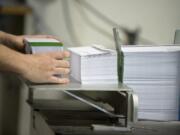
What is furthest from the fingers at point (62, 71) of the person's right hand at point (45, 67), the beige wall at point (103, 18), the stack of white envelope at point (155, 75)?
the beige wall at point (103, 18)

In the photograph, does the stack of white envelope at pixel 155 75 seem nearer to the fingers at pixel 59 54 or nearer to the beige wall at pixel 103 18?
the fingers at pixel 59 54

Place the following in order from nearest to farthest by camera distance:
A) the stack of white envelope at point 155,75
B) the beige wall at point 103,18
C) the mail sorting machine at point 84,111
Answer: the mail sorting machine at point 84,111 → the stack of white envelope at point 155,75 → the beige wall at point 103,18

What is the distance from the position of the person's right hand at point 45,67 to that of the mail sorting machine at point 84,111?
0.02 meters

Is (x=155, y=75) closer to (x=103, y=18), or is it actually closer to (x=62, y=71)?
(x=62, y=71)

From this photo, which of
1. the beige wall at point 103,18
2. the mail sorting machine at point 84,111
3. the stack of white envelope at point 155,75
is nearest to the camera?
the mail sorting machine at point 84,111

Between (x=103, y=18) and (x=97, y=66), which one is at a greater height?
(x=103, y=18)

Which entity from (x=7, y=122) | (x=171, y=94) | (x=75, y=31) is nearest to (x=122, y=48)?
(x=171, y=94)

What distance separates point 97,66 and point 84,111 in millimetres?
187

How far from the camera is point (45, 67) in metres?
1.00

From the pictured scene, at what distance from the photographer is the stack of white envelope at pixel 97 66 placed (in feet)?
3.44

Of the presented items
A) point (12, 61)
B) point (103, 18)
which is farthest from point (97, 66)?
point (103, 18)

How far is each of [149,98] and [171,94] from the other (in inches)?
2.5

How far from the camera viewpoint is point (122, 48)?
111cm

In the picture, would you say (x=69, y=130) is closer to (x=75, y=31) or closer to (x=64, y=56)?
(x=64, y=56)
